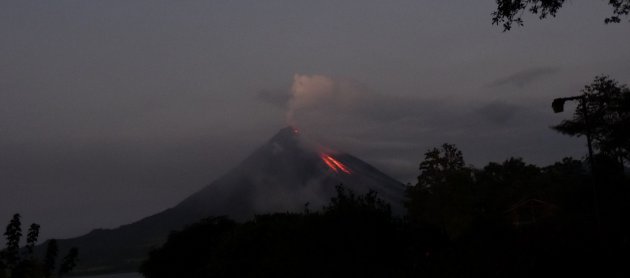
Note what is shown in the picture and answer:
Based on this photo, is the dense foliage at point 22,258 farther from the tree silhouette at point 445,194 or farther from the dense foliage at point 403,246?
the tree silhouette at point 445,194

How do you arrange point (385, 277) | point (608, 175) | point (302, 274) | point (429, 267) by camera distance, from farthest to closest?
point (608, 175) < point (302, 274) < point (385, 277) < point (429, 267)

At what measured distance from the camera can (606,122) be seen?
6906 cm

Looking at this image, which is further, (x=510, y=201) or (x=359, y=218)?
(x=510, y=201)

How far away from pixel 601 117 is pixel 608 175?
9907mm

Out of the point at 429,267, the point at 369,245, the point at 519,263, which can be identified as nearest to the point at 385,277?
the point at 429,267

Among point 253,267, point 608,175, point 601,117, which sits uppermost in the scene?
point 601,117

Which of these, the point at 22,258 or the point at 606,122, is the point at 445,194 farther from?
the point at 22,258

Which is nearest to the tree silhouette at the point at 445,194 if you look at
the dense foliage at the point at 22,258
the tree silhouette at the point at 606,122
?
the tree silhouette at the point at 606,122

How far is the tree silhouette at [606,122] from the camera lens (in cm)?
5184

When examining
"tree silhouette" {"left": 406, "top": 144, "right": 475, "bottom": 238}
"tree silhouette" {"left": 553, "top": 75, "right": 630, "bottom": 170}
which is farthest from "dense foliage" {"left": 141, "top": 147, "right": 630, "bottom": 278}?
"tree silhouette" {"left": 406, "top": 144, "right": 475, "bottom": 238}

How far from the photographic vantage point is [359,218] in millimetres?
27875

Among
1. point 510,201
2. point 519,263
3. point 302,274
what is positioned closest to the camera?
point 519,263

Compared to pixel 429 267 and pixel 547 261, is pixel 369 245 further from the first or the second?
pixel 547 261

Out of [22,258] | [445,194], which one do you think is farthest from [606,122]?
[22,258]
